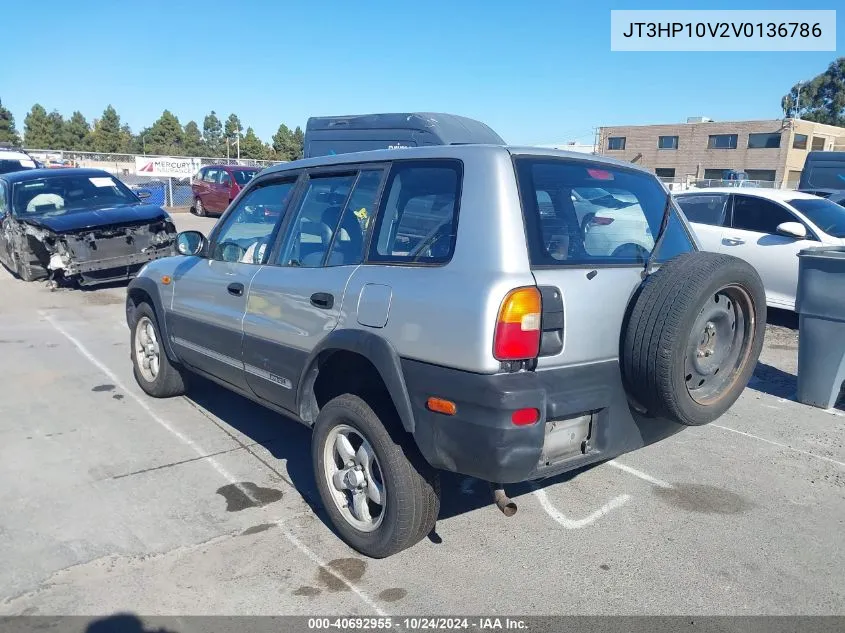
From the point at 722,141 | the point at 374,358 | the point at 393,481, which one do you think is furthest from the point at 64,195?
the point at 722,141

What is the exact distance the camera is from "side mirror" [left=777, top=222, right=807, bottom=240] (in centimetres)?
798

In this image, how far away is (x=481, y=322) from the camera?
277 cm

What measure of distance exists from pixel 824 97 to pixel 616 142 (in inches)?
1335

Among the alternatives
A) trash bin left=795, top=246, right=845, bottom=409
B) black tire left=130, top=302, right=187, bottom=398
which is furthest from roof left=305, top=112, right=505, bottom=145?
black tire left=130, top=302, right=187, bottom=398

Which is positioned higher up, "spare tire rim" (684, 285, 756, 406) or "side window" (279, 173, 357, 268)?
"side window" (279, 173, 357, 268)

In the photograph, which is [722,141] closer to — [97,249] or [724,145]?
[724,145]

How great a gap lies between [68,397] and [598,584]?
14.8 ft

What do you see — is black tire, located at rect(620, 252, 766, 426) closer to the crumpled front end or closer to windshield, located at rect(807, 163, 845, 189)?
the crumpled front end

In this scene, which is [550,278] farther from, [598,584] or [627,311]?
[598,584]

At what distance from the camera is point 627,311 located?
3.15 meters

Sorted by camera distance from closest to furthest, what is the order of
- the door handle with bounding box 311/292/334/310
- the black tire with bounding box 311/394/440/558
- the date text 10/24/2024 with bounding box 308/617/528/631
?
1. the date text 10/24/2024 with bounding box 308/617/528/631
2. the black tire with bounding box 311/394/440/558
3. the door handle with bounding box 311/292/334/310

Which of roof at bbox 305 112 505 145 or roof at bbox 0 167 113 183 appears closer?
roof at bbox 305 112 505 145

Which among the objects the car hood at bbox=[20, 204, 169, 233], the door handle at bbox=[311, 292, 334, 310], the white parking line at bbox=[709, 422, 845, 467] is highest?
the car hood at bbox=[20, 204, 169, 233]

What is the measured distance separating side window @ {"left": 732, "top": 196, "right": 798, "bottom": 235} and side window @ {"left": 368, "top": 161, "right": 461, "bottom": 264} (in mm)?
6724
